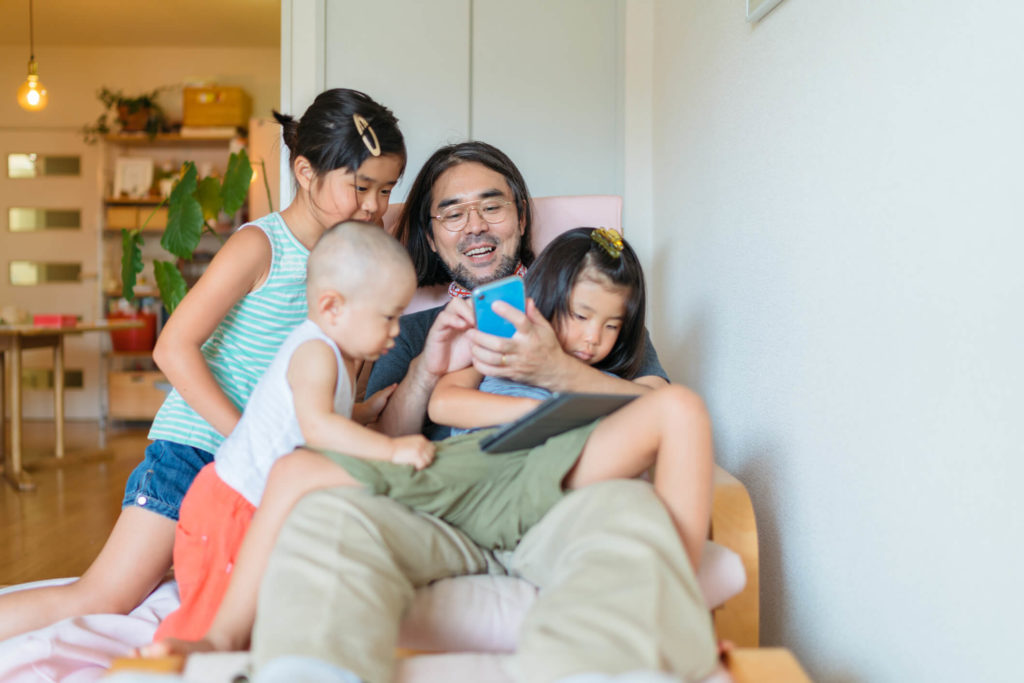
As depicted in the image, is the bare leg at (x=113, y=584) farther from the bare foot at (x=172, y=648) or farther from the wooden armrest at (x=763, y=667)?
the wooden armrest at (x=763, y=667)

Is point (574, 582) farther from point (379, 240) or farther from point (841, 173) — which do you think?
point (841, 173)

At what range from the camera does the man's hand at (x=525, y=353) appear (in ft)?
4.22

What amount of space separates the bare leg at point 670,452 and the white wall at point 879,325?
25 centimetres

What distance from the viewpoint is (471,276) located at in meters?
1.85

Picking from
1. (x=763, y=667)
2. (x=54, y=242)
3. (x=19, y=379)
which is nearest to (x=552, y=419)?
(x=763, y=667)

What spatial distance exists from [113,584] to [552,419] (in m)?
0.83

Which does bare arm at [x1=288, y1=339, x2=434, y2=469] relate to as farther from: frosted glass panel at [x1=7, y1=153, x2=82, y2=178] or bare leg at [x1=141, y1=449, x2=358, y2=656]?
frosted glass panel at [x1=7, y1=153, x2=82, y2=178]

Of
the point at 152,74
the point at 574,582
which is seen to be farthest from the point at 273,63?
the point at 574,582

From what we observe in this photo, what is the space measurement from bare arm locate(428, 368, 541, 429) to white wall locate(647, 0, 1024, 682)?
475mm

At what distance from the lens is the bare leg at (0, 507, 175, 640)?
4.37 ft

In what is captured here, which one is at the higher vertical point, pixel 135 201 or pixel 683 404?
pixel 135 201

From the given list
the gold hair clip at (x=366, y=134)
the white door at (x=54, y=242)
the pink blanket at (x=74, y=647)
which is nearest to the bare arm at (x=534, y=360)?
the gold hair clip at (x=366, y=134)

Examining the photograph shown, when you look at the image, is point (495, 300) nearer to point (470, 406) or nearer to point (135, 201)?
point (470, 406)

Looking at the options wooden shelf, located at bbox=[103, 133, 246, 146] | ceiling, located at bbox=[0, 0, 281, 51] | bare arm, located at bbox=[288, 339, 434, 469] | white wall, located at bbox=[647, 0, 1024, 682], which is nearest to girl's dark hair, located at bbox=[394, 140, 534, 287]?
white wall, located at bbox=[647, 0, 1024, 682]
